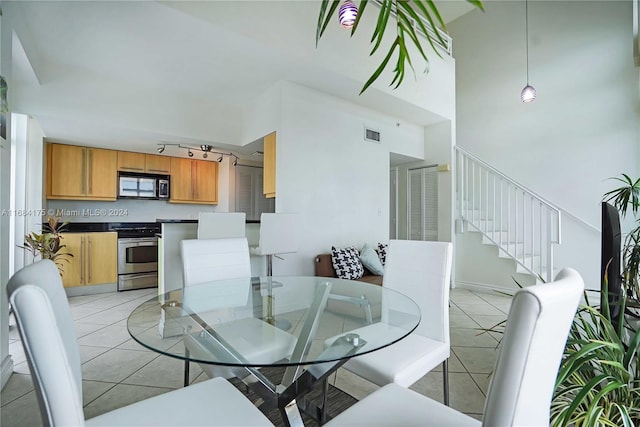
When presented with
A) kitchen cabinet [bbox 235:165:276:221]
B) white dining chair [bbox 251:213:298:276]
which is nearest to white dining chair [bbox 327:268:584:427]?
white dining chair [bbox 251:213:298:276]

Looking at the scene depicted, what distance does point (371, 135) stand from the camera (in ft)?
15.0

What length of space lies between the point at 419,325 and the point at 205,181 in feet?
16.7

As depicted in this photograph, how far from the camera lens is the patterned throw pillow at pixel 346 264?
354cm

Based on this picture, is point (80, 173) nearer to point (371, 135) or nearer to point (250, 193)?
point (250, 193)

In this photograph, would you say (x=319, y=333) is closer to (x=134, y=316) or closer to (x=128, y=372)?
(x=134, y=316)

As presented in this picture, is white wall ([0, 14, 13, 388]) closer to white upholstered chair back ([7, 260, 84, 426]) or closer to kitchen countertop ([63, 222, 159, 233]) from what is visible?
white upholstered chair back ([7, 260, 84, 426])

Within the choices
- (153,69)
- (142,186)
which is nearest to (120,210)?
(142,186)

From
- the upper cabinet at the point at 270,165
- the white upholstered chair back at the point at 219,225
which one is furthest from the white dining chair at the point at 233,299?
the upper cabinet at the point at 270,165

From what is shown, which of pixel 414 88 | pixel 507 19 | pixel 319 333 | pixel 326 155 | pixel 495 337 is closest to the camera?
pixel 319 333

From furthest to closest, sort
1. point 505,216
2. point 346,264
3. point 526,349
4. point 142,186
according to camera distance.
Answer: point 142,186 → point 505,216 → point 346,264 → point 526,349

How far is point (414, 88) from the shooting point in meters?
4.32

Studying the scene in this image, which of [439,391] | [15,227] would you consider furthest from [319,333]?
[15,227]

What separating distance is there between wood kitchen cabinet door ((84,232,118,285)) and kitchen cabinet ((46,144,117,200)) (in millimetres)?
736

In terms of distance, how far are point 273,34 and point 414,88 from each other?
7.47ft
